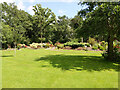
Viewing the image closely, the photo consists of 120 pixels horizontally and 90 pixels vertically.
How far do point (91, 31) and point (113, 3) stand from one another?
427cm

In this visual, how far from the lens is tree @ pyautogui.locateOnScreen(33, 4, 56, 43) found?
39.9 m

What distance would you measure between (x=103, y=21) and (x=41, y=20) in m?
33.1

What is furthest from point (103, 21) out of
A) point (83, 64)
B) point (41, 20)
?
point (41, 20)

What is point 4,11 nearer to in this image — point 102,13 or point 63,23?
point 63,23

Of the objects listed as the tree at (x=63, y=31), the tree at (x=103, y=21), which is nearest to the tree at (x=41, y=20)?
the tree at (x=63, y=31)

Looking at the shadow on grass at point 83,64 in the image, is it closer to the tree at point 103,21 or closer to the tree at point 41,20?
the tree at point 103,21

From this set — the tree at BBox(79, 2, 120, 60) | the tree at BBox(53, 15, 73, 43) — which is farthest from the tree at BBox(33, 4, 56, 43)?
the tree at BBox(79, 2, 120, 60)

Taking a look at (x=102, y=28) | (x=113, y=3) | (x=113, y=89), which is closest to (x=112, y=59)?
(x=102, y=28)

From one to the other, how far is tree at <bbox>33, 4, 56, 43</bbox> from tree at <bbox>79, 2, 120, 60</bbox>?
30.0 meters

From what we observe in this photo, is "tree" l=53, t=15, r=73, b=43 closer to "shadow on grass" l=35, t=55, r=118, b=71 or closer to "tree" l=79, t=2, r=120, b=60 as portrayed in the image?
"tree" l=79, t=2, r=120, b=60

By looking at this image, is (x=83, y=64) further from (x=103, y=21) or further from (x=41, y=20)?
(x=41, y=20)

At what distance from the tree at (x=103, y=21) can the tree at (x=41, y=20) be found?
30.0 meters

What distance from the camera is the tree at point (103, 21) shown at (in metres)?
9.30

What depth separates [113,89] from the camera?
460 cm
